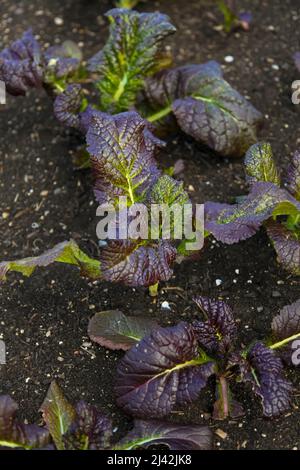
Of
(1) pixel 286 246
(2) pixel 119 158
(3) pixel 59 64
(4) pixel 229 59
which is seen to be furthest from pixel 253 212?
(4) pixel 229 59

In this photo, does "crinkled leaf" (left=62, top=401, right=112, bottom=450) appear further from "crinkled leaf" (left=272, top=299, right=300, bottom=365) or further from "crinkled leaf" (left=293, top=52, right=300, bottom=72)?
"crinkled leaf" (left=293, top=52, right=300, bottom=72)

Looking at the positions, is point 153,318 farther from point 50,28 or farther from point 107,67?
point 50,28

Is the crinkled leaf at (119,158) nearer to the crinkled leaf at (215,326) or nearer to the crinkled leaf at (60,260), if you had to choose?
the crinkled leaf at (60,260)

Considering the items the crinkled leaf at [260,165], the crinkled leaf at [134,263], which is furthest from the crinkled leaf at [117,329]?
the crinkled leaf at [260,165]

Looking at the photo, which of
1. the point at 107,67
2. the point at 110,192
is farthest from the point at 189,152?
the point at 110,192

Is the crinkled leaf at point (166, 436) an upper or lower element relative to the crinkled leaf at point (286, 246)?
lower

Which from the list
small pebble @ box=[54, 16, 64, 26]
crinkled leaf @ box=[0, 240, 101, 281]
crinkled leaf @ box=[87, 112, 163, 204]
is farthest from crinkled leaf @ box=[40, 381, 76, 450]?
small pebble @ box=[54, 16, 64, 26]

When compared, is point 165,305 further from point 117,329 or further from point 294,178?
point 294,178
